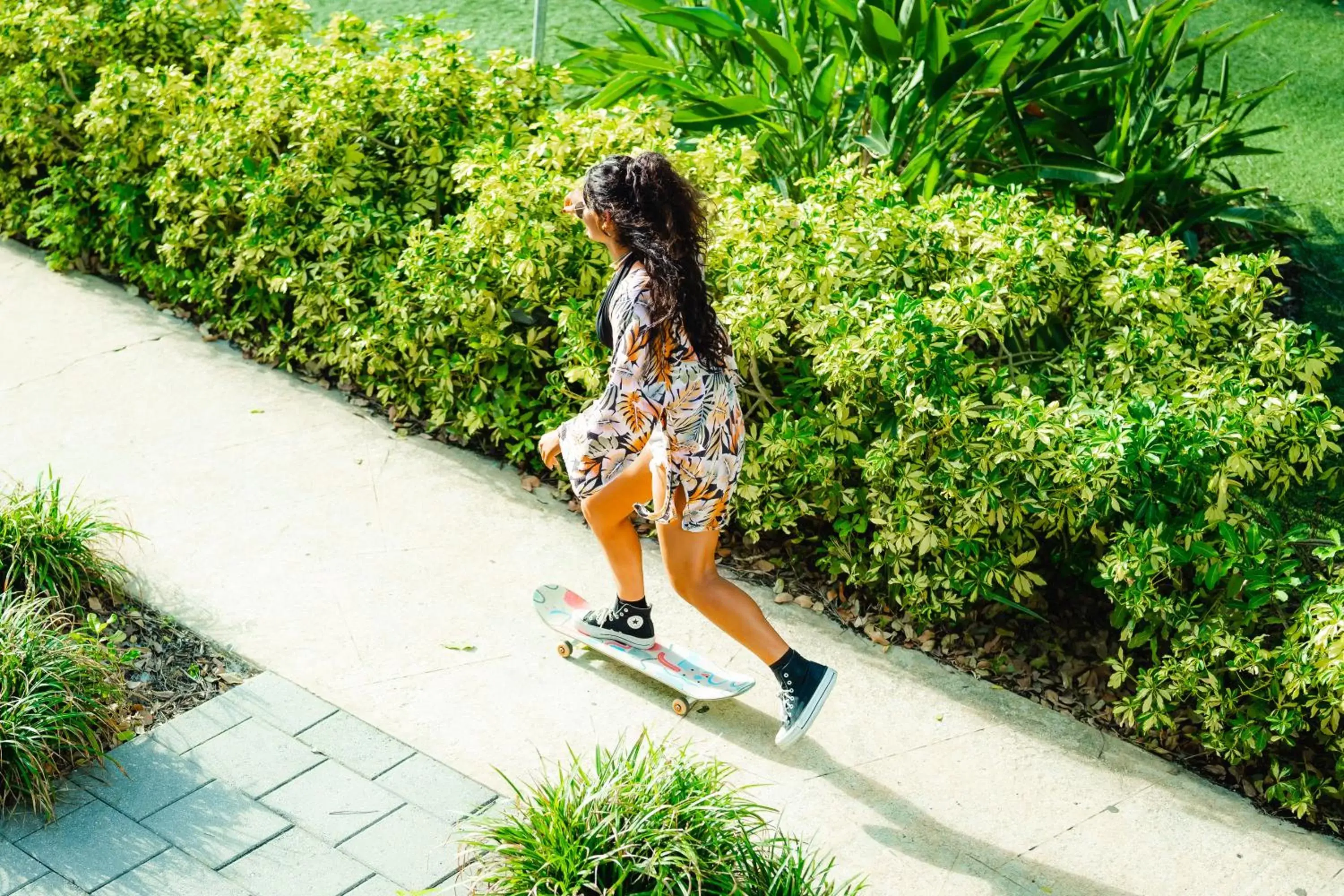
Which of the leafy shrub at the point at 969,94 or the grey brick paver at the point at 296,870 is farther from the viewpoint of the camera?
the leafy shrub at the point at 969,94

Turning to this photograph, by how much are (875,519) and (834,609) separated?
43 cm

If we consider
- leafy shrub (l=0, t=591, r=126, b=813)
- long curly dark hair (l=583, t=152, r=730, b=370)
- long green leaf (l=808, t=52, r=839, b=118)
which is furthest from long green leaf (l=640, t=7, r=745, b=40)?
leafy shrub (l=0, t=591, r=126, b=813)

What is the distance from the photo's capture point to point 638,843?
9.93ft

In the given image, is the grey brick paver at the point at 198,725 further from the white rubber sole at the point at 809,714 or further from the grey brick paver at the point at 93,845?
the white rubber sole at the point at 809,714

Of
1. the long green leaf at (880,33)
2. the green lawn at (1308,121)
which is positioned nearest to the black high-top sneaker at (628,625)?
the long green leaf at (880,33)

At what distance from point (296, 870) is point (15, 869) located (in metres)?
0.68

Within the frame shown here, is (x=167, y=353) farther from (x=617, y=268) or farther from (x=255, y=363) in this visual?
(x=617, y=268)

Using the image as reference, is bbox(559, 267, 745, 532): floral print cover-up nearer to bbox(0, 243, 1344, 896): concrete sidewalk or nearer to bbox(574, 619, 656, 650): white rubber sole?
bbox(574, 619, 656, 650): white rubber sole

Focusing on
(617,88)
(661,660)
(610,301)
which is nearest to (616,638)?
(661,660)

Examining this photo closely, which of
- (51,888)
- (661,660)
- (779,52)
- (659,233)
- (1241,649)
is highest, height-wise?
(779,52)

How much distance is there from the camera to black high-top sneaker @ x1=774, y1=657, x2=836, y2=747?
3842 millimetres

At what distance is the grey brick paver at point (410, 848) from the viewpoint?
3344mm

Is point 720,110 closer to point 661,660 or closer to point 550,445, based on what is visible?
point 550,445

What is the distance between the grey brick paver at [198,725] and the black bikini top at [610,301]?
151 cm
